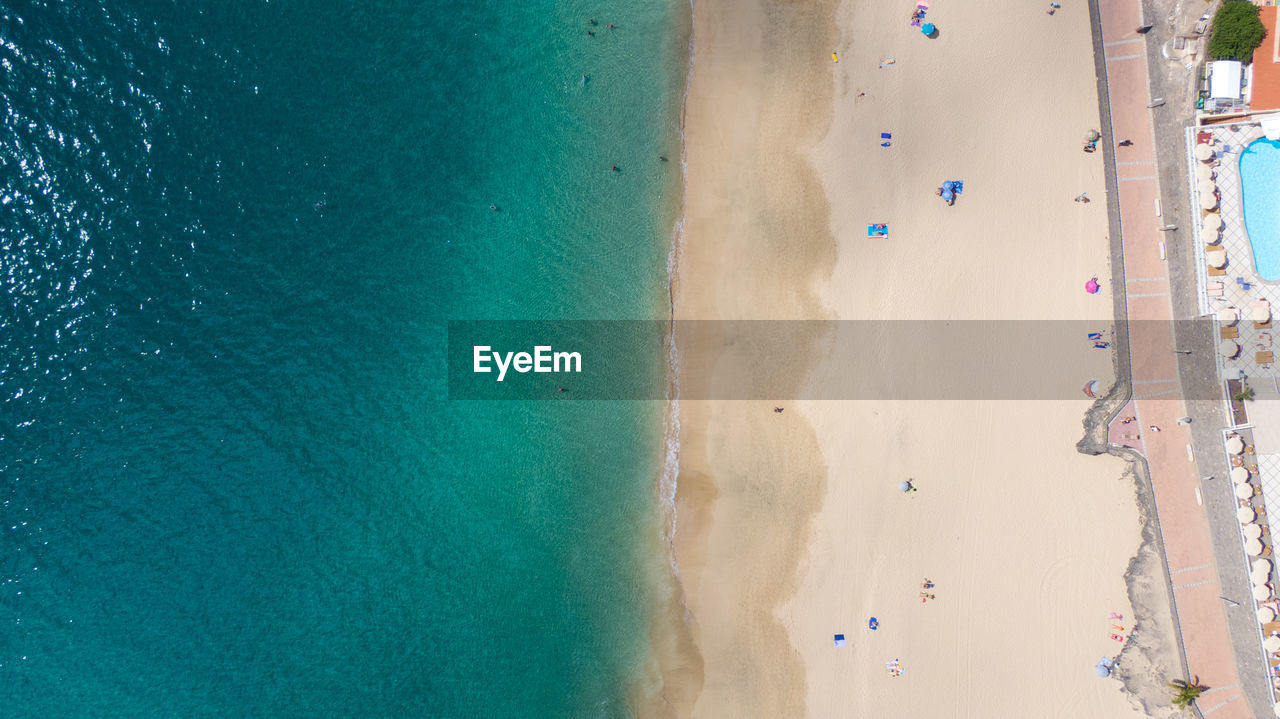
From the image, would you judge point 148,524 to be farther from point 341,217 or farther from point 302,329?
point 341,217

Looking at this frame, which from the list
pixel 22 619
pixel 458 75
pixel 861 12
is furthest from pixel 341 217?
pixel 861 12

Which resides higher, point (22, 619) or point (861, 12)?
point (861, 12)

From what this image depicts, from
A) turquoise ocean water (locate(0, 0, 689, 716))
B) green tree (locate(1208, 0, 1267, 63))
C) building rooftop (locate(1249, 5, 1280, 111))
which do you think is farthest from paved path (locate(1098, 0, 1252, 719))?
turquoise ocean water (locate(0, 0, 689, 716))

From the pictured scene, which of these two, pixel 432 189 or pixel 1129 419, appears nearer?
pixel 1129 419

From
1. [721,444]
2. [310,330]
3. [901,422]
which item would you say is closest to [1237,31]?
[901,422]

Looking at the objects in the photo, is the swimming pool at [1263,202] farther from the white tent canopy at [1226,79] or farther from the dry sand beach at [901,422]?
the dry sand beach at [901,422]

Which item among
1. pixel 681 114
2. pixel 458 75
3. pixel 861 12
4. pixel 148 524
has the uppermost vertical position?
pixel 861 12

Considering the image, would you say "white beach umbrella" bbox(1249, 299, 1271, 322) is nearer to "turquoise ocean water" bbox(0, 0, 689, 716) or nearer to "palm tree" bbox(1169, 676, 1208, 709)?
"palm tree" bbox(1169, 676, 1208, 709)
